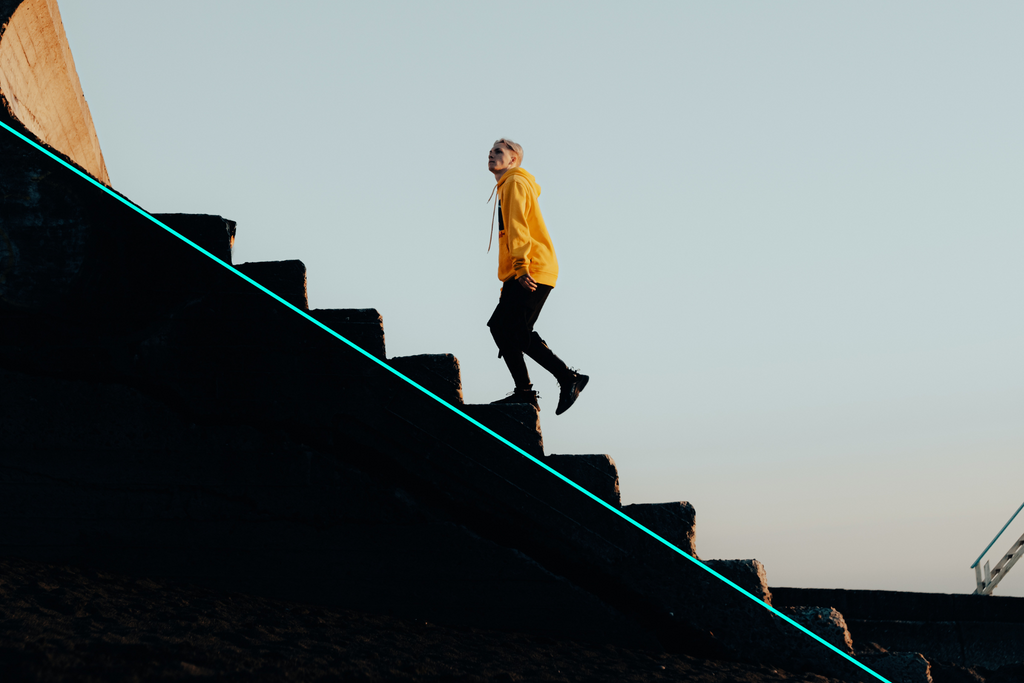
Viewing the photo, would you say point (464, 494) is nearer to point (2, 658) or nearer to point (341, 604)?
point (341, 604)

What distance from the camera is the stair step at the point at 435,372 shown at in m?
3.86

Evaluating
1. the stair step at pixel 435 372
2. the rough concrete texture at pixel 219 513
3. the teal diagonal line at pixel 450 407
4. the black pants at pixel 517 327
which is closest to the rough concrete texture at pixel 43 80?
the teal diagonal line at pixel 450 407

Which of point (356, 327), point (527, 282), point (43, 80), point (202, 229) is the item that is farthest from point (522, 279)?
point (43, 80)

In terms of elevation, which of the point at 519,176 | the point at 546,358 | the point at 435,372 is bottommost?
the point at 435,372

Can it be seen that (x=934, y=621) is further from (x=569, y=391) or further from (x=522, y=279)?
(x=522, y=279)

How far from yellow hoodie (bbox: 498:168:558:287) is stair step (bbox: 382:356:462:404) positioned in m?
0.67

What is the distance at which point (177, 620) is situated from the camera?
3.07 m

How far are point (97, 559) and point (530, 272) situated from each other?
271cm

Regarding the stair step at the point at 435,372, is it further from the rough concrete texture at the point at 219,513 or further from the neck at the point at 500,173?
the neck at the point at 500,173

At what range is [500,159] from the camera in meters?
4.46

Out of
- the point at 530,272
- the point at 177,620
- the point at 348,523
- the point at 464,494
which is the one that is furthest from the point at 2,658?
the point at 530,272

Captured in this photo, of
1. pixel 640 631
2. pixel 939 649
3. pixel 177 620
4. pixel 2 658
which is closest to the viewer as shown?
pixel 2 658

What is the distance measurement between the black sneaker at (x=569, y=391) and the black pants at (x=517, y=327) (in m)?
0.20

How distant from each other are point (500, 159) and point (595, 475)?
6.42 feet
